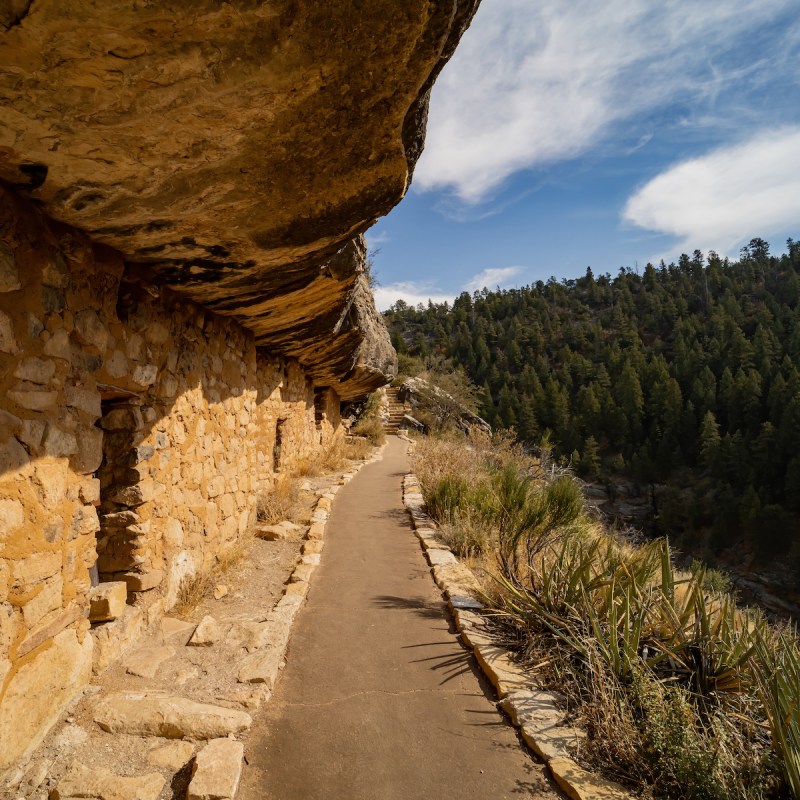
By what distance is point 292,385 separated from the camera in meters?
7.60

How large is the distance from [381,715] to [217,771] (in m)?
0.84

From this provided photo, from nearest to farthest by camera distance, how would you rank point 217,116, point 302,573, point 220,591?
point 217,116 → point 220,591 → point 302,573

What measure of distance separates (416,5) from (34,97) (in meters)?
1.17

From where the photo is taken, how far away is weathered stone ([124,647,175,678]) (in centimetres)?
262

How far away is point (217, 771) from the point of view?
78.7 inches

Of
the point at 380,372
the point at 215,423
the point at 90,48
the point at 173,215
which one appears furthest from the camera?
the point at 380,372

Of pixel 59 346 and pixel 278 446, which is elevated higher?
pixel 59 346

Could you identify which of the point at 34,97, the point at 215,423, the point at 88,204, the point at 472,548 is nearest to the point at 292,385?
the point at 215,423

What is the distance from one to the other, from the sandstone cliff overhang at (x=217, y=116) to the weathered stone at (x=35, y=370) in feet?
2.10

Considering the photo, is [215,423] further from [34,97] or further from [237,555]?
[34,97]

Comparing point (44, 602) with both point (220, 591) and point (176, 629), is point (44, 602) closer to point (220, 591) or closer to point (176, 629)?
point (176, 629)

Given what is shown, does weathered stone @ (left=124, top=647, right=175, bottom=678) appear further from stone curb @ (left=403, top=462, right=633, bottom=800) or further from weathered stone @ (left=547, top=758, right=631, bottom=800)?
weathered stone @ (left=547, top=758, right=631, bottom=800)

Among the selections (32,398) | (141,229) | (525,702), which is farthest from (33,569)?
(525,702)

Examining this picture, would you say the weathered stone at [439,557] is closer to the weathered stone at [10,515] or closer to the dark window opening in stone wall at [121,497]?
the dark window opening in stone wall at [121,497]
